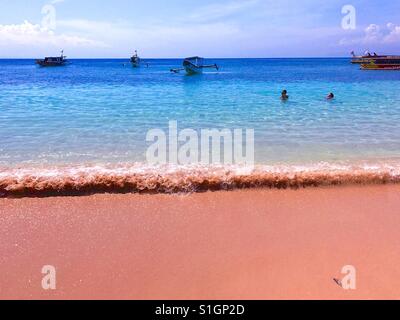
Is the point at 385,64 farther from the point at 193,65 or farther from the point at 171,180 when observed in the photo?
the point at 171,180

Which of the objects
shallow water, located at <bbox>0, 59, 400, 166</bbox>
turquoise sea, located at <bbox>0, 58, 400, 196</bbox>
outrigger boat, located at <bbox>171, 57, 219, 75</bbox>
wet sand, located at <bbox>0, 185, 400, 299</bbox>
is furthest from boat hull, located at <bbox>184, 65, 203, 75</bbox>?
wet sand, located at <bbox>0, 185, 400, 299</bbox>

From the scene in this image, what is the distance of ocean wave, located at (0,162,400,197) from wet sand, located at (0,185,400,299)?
0.29 m

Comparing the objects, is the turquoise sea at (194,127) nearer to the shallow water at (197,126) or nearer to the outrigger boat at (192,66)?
the shallow water at (197,126)

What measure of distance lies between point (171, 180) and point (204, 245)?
224 centimetres

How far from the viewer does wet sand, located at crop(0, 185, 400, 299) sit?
4.09m

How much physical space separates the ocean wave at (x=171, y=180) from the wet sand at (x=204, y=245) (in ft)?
0.95

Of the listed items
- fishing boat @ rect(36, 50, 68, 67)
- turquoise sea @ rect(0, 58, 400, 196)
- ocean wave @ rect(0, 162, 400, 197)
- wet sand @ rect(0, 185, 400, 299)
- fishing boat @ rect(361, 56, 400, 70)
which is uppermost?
fishing boat @ rect(36, 50, 68, 67)

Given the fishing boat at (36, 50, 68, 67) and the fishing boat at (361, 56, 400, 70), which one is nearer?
Result: the fishing boat at (361, 56, 400, 70)

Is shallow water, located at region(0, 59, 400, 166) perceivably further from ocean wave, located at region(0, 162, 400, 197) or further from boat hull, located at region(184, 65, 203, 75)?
boat hull, located at region(184, 65, 203, 75)

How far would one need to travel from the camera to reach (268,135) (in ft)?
38.4

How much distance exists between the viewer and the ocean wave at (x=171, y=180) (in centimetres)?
667

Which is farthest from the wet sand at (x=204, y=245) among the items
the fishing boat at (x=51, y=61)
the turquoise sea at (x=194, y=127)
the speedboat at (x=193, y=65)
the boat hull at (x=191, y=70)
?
the fishing boat at (x=51, y=61)

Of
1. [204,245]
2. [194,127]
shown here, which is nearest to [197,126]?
[194,127]
